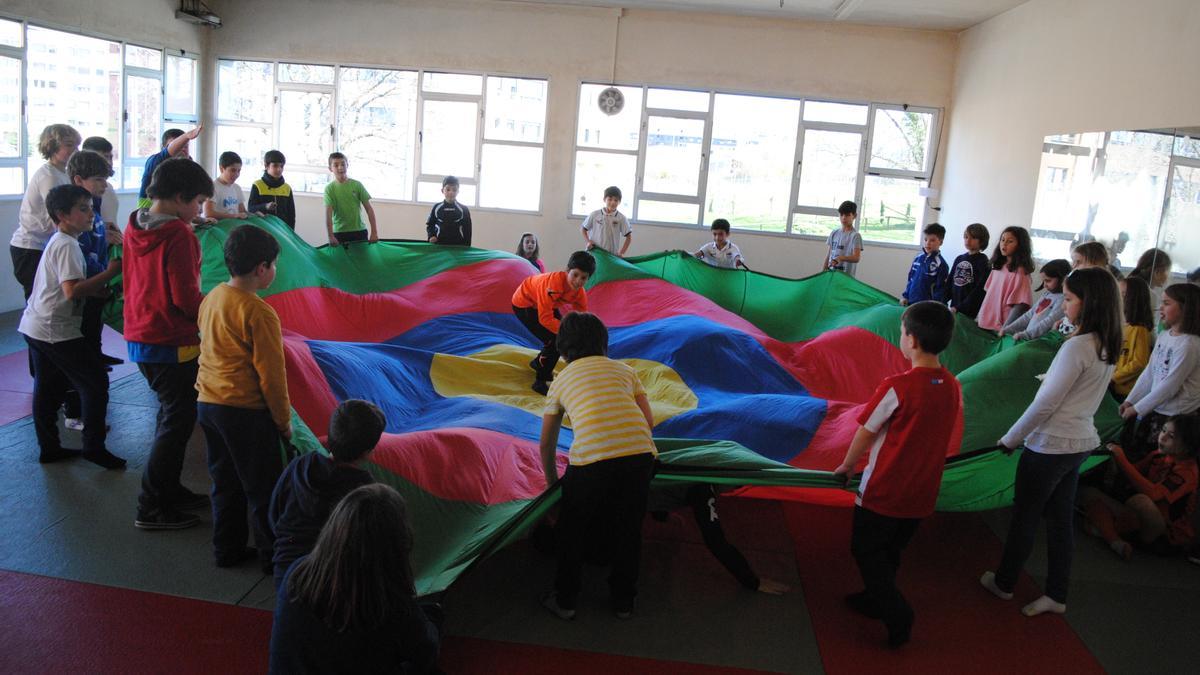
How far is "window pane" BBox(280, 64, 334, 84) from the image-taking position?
8.98 metres

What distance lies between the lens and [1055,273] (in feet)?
14.5

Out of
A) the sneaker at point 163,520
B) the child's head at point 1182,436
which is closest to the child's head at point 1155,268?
the child's head at point 1182,436

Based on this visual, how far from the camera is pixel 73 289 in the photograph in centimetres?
346

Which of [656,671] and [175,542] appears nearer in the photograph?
[656,671]

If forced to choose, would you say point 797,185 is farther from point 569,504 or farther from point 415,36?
point 569,504

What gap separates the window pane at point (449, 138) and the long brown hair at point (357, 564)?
302 inches

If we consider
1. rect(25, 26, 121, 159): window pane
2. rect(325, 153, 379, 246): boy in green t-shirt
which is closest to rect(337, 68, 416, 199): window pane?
rect(25, 26, 121, 159): window pane

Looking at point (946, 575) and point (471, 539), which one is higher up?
point (471, 539)

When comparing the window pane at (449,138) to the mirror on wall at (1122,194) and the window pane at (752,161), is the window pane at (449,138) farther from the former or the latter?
the mirror on wall at (1122,194)

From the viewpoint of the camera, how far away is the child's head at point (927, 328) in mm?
2588

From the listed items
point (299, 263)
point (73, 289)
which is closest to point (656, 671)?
point (73, 289)

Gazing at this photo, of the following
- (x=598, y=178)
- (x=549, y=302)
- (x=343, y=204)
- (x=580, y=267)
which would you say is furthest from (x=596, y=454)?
(x=598, y=178)

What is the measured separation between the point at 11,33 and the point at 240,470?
5544 millimetres

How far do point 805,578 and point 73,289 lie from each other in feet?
10.0
